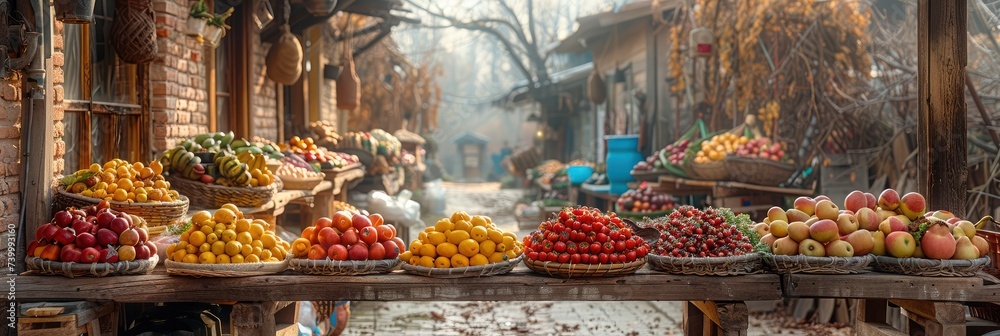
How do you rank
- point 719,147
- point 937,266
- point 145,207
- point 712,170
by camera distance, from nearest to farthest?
point 937,266, point 145,207, point 712,170, point 719,147

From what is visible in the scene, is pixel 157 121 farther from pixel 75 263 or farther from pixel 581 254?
pixel 581 254

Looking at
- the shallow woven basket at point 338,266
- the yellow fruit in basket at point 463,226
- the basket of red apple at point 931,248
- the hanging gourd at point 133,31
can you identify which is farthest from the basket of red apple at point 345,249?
the basket of red apple at point 931,248

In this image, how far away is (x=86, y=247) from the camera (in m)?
4.91

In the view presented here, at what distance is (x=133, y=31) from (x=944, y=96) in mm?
5154

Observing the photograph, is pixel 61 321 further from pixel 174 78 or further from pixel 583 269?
pixel 174 78

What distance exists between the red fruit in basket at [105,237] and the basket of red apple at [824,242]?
3490mm

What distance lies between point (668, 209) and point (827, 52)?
111 inches

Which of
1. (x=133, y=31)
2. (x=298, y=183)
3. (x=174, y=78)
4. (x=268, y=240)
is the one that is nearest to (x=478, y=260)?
(x=268, y=240)

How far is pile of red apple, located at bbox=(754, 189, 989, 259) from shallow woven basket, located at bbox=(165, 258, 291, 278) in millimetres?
2750

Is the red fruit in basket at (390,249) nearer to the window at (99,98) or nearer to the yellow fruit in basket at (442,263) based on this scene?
the yellow fruit in basket at (442,263)

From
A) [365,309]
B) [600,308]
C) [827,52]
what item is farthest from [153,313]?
[827,52]

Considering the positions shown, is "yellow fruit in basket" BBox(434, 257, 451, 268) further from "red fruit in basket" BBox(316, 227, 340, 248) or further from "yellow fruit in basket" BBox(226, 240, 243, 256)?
"yellow fruit in basket" BBox(226, 240, 243, 256)

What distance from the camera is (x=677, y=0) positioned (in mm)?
13961

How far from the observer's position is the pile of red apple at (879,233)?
502 cm
